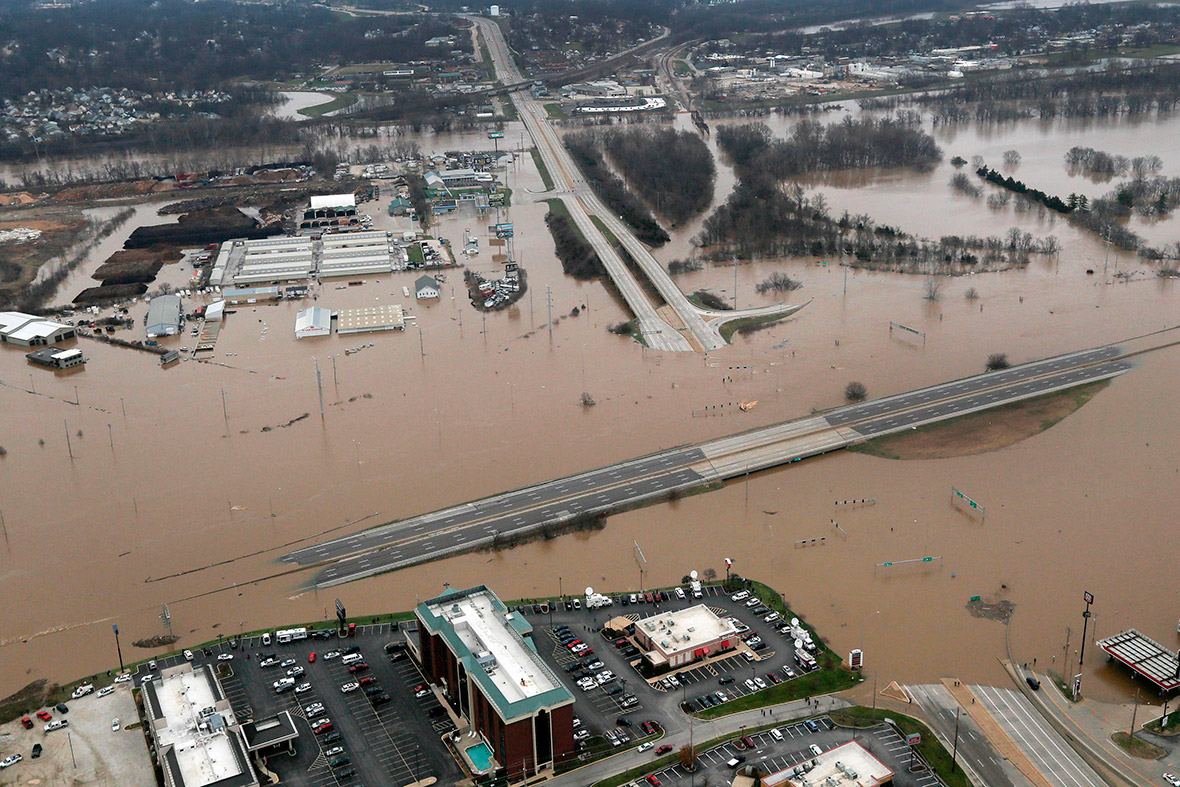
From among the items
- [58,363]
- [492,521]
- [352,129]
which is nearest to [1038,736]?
[492,521]

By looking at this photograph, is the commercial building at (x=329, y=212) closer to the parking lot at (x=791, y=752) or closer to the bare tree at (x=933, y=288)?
the bare tree at (x=933, y=288)

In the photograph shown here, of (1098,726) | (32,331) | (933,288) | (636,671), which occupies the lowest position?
(1098,726)

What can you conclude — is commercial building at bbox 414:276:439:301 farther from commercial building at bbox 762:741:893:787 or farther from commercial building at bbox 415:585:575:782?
commercial building at bbox 762:741:893:787

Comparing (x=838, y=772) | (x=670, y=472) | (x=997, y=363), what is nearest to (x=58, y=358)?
(x=670, y=472)

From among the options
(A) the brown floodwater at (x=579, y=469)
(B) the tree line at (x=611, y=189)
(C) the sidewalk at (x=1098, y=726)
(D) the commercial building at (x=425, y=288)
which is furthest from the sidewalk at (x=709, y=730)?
(B) the tree line at (x=611, y=189)

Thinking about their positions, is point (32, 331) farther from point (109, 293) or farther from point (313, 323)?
point (313, 323)

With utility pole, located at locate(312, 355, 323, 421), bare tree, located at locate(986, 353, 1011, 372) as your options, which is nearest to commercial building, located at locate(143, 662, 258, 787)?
utility pole, located at locate(312, 355, 323, 421)
